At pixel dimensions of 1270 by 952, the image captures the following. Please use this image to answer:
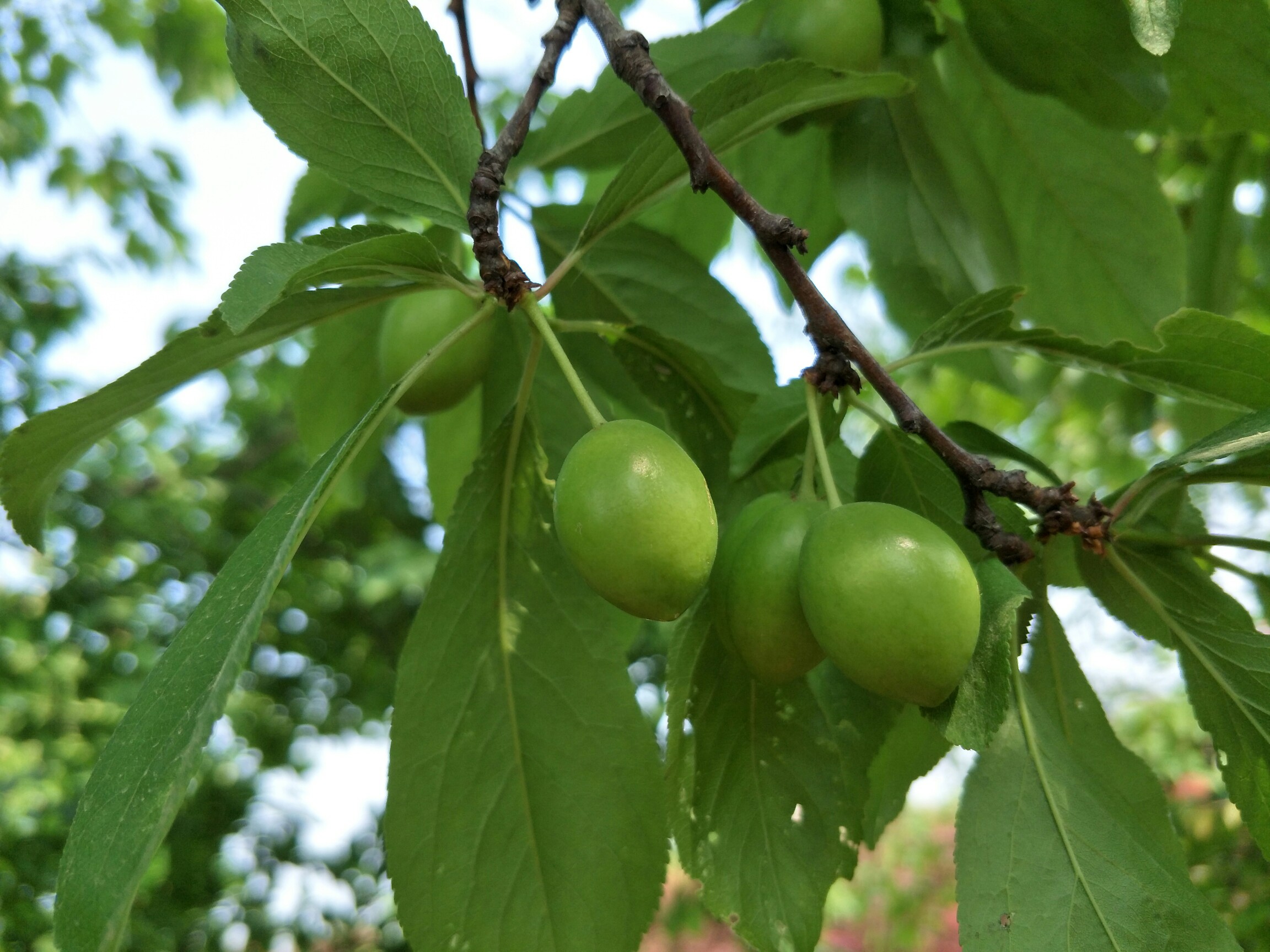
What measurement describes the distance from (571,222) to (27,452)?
29.3 inches

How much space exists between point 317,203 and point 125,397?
674 millimetres

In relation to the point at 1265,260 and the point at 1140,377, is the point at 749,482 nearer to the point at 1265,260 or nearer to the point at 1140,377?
the point at 1140,377

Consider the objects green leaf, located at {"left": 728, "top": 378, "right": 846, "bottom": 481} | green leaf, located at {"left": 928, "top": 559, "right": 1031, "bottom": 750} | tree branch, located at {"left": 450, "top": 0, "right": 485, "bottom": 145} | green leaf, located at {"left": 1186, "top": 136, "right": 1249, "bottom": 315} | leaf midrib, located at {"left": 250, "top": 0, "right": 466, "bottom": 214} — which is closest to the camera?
green leaf, located at {"left": 928, "top": 559, "right": 1031, "bottom": 750}

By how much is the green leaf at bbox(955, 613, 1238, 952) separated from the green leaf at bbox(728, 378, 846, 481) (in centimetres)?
34

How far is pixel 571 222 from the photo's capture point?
1420 mm

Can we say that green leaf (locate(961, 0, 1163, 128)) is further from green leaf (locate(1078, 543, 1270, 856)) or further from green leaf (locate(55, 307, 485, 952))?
green leaf (locate(55, 307, 485, 952))

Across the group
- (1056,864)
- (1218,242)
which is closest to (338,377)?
(1056,864)

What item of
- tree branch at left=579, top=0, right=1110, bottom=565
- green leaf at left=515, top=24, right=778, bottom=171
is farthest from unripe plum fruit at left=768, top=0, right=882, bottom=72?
tree branch at left=579, top=0, right=1110, bottom=565

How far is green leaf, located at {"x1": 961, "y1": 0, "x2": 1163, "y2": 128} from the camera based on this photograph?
3.80 ft

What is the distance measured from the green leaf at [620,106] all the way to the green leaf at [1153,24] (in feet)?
1.44

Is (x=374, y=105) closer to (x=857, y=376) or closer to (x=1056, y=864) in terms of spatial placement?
(x=857, y=376)

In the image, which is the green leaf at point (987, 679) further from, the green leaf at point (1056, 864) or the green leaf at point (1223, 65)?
the green leaf at point (1223, 65)

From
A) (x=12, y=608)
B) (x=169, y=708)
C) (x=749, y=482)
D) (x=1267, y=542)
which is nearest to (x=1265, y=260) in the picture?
(x=1267, y=542)

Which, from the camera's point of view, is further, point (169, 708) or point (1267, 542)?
point (1267, 542)
